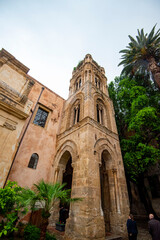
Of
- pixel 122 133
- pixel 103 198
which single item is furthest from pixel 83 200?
pixel 122 133

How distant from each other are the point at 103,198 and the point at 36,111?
29.8 feet

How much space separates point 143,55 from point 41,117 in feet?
48.0

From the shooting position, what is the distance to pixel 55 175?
29.2 feet

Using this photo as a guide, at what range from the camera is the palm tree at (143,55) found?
46.4ft

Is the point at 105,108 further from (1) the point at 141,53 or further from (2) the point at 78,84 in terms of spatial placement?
(1) the point at 141,53

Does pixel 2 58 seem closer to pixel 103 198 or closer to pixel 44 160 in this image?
pixel 44 160

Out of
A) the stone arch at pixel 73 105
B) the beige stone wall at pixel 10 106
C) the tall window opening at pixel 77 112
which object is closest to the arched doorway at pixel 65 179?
the stone arch at pixel 73 105

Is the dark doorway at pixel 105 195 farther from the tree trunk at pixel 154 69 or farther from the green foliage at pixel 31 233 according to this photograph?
the tree trunk at pixel 154 69

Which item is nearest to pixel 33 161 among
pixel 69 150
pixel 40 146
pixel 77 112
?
pixel 40 146

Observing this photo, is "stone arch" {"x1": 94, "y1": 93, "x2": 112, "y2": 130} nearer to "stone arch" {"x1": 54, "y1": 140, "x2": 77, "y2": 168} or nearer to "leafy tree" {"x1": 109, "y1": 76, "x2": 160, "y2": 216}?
"leafy tree" {"x1": 109, "y1": 76, "x2": 160, "y2": 216}

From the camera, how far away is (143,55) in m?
14.7

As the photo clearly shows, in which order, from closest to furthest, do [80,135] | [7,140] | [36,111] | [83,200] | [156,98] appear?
[83,200] → [7,140] → [80,135] → [36,111] → [156,98]

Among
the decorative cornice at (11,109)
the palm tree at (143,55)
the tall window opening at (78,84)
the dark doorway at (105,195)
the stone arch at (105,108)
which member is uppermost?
the palm tree at (143,55)

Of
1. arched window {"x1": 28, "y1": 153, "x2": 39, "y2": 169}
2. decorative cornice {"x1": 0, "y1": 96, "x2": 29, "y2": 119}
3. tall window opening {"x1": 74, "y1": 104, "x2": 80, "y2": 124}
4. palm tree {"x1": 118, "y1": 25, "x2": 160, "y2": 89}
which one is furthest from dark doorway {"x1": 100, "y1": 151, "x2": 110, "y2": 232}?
palm tree {"x1": 118, "y1": 25, "x2": 160, "y2": 89}
